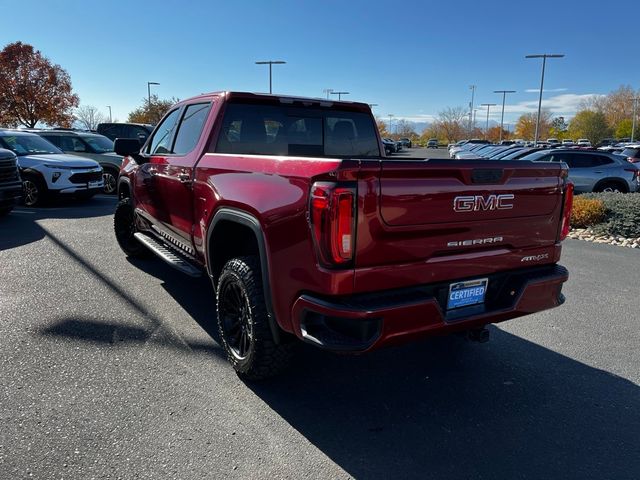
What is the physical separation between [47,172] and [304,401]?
10.0 metres

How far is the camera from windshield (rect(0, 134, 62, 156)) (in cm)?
1121

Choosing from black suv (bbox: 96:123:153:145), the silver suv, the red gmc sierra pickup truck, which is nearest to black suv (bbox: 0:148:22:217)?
the red gmc sierra pickup truck

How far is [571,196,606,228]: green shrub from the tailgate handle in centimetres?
761

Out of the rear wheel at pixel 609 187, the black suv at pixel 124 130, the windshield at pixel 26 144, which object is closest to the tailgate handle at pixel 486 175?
the windshield at pixel 26 144

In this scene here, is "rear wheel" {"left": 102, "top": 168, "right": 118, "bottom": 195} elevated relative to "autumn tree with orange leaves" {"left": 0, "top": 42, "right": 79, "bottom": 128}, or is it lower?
lower

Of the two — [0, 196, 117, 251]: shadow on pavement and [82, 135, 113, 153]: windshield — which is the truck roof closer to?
[0, 196, 117, 251]: shadow on pavement

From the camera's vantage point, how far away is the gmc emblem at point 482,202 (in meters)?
2.76

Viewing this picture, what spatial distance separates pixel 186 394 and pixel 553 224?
107 inches

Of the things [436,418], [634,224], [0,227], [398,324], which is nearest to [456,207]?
[398,324]

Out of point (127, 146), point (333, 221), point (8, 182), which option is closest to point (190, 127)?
point (127, 146)

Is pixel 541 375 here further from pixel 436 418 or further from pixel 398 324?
pixel 398 324

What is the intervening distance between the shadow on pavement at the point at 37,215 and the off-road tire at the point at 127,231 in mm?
1870

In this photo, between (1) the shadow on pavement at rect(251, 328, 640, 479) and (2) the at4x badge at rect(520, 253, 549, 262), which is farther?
(2) the at4x badge at rect(520, 253, 549, 262)

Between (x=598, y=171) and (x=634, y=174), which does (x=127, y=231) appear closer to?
(x=598, y=171)
